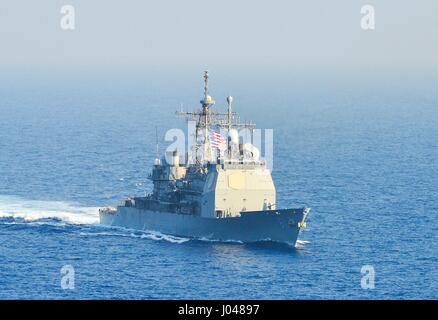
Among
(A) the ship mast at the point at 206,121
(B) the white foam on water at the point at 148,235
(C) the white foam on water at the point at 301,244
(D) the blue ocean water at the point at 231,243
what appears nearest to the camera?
(D) the blue ocean water at the point at 231,243

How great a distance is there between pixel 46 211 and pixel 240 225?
713 inches

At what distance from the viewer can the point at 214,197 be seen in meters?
75.2

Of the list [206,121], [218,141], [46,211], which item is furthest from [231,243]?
[46,211]

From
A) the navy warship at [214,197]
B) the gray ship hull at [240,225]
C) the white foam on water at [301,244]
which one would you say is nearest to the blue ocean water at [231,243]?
the white foam on water at [301,244]

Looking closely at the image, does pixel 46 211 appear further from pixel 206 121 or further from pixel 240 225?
pixel 240 225

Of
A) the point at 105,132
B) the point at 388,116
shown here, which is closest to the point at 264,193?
the point at 105,132

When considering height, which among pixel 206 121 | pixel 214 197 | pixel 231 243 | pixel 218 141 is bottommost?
pixel 231 243

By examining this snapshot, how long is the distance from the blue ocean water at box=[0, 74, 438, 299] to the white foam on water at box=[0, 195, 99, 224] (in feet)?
0.48

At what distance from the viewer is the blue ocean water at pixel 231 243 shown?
209ft

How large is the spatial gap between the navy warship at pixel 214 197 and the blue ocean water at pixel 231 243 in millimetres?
1151

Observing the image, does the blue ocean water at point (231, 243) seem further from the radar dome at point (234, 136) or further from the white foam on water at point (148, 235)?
the radar dome at point (234, 136)

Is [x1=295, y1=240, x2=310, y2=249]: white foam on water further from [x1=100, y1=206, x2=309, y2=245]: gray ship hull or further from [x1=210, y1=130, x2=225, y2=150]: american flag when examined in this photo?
[x1=210, y1=130, x2=225, y2=150]: american flag

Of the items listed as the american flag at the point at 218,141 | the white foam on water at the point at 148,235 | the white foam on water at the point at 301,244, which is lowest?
the white foam on water at the point at 301,244
